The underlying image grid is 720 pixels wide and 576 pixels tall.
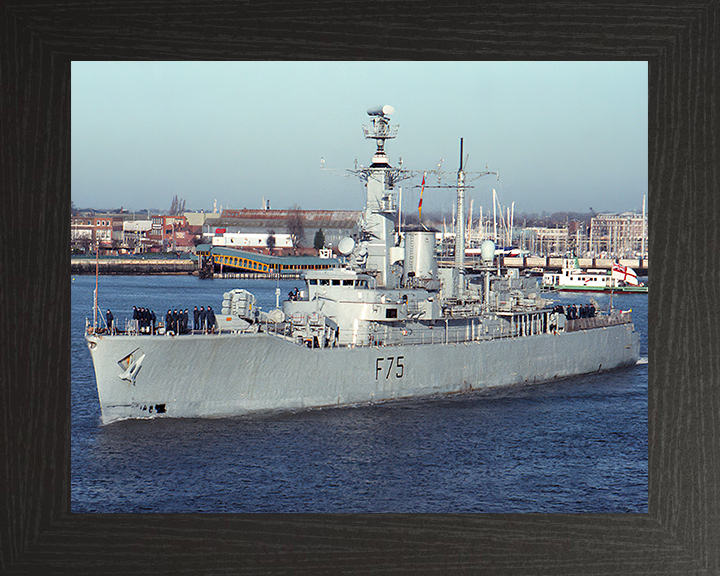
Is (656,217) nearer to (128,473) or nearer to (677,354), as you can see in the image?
(677,354)

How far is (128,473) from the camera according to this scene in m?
13.9

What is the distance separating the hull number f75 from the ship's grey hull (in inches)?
1.0

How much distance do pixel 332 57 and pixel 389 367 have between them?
49.7ft

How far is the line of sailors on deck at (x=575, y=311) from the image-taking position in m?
28.2

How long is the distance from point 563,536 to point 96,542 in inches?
125

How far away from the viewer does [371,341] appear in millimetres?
20406

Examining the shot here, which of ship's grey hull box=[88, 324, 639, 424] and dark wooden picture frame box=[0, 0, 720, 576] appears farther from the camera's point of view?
ship's grey hull box=[88, 324, 639, 424]

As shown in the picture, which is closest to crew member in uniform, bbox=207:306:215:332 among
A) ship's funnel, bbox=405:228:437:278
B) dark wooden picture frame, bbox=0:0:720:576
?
ship's funnel, bbox=405:228:437:278

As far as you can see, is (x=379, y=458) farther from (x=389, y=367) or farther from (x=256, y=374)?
(x=389, y=367)

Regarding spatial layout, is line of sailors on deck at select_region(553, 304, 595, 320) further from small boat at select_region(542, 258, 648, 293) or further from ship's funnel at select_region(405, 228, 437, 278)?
small boat at select_region(542, 258, 648, 293)

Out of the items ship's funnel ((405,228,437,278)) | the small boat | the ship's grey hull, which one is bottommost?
the ship's grey hull

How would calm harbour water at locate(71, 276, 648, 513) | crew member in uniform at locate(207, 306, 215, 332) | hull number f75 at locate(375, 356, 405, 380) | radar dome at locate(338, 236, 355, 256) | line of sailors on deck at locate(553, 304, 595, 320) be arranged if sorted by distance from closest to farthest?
calm harbour water at locate(71, 276, 648, 513), crew member in uniform at locate(207, 306, 215, 332), hull number f75 at locate(375, 356, 405, 380), radar dome at locate(338, 236, 355, 256), line of sailors on deck at locate(553, 304, 595, 320)

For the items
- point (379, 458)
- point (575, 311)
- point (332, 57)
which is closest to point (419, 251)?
point (575, 311)

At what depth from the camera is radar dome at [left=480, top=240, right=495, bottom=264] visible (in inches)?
994
